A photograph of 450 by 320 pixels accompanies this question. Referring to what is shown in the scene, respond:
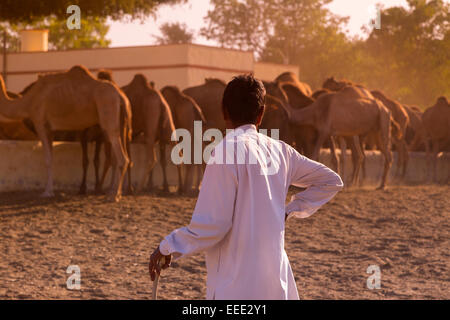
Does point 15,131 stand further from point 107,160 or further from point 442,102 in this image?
point 442,102

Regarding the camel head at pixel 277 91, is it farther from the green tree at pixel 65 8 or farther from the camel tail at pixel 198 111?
the green tree at pixel 65 8

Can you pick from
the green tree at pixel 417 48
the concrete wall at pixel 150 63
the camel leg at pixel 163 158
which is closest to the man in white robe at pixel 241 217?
the camel leg at pixel 163 158

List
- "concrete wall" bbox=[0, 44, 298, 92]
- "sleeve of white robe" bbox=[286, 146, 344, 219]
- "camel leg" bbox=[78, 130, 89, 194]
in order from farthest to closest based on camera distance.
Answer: "concrete wall" bbox=[0, 44, 298, 92] < "camel leg" bbox=[78, 130, 89, 194] < "sleeve of white robe" bbox=[286, 146, 344, 219]

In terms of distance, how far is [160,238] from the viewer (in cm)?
952

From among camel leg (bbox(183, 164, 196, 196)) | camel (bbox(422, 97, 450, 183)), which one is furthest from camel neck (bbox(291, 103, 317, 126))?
camel (bbox(422, 97, 450, 183))

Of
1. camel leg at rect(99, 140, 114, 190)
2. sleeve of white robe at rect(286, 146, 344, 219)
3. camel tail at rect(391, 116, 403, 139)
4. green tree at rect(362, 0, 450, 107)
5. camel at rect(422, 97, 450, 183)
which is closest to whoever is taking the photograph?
sleeve of white robe at rect(286, 146, 344, 219)

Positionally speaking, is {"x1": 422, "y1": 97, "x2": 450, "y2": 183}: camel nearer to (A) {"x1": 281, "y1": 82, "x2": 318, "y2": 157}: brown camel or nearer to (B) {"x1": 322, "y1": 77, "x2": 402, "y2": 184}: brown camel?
(B) {"x1": 322, "y1": 77, "x2": 402, "y2": 184}: brown camel

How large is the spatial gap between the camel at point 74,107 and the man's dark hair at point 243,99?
9.22 metres

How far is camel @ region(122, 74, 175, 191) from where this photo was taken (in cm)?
1398

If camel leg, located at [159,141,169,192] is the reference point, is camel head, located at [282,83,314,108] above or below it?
above

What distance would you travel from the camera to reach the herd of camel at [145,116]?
42.1 ft
